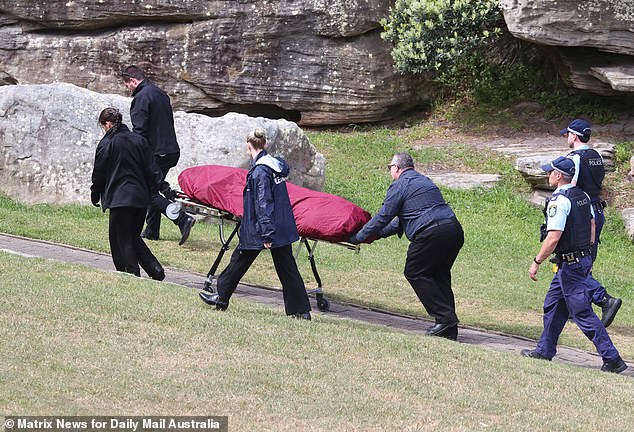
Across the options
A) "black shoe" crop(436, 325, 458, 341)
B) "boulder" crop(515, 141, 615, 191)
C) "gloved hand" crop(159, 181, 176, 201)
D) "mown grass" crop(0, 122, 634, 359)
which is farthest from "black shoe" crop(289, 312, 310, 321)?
"boulder" crop(515, 141, 615, 191)

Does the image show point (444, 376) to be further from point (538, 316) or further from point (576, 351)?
point (538, 316)

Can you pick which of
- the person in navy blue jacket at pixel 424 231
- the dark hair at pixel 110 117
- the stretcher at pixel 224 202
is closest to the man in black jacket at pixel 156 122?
the stretcher at pixel 224 202

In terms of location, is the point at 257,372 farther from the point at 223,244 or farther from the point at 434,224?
the point at 223,244

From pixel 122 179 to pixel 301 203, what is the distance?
5.51ft

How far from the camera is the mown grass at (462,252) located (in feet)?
35.6

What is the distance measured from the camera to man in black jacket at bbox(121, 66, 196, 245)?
10664 mm

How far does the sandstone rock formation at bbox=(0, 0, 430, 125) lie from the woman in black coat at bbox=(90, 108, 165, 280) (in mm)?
9537

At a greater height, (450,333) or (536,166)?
(450,333)

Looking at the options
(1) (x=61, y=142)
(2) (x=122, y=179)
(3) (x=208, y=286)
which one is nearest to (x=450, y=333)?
(3) (x=208, y=286)

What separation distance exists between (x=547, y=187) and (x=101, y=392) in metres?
10.9

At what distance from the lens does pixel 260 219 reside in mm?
8305

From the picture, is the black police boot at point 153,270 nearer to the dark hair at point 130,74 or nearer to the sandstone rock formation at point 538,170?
the dark hair at point 130,74

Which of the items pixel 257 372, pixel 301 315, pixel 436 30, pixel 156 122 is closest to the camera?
pixel 257 372

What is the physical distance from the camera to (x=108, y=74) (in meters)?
19.6
